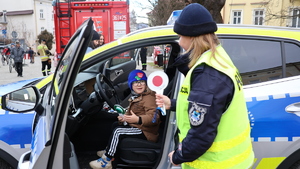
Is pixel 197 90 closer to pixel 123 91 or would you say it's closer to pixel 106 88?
pixel 106 88

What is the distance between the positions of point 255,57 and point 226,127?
40.6 inches

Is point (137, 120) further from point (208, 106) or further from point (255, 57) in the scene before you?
point (208, 106)

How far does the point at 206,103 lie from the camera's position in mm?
1228

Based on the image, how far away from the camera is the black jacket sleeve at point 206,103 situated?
1.24 m

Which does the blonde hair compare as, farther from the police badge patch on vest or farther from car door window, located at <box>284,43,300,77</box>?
car door window, located at <box>284,43,300,77</box>

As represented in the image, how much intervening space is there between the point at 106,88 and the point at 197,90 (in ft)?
5.90

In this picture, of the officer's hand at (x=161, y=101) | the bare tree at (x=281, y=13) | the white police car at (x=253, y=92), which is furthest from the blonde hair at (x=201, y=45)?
the bare tree at (x=281, y=13)

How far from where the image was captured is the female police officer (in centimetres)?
125

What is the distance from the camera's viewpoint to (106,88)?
2.93 m

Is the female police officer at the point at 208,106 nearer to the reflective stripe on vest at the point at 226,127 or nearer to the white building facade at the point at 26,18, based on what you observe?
the reflective stripe on vest at the point at 226,127

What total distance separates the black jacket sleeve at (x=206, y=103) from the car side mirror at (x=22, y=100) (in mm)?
1335

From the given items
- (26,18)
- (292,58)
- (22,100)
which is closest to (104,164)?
(22,100)

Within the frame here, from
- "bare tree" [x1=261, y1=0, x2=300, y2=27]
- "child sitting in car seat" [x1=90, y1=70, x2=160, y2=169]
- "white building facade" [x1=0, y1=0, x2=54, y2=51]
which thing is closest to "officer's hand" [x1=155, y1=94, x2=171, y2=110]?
"child sitting in car seat" [x1=90, y1=70, x2=160, y2=169]

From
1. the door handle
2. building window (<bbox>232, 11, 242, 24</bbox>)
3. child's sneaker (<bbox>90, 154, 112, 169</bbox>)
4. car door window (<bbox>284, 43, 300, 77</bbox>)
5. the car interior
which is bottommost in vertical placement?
child's sneaker (<bbox>90, 154, 112, 169</bbox>)
